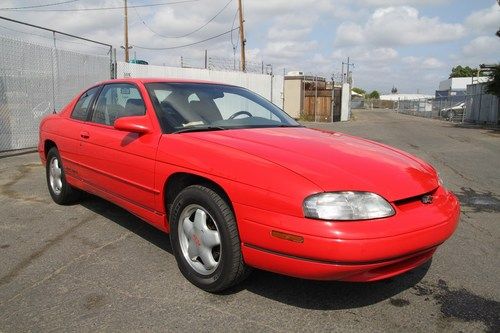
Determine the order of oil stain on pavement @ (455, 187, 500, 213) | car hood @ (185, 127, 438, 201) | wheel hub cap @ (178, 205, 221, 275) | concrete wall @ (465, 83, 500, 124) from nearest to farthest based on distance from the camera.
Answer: car hood @ (185, 127, 438, 201), wheel hub cap @ (178, 205, 221, 275), oil stain on pavement @ (455, 187, 500, 213), concrete wall @ (465, 83, 500, 124)

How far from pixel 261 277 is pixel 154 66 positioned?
14.4 meters

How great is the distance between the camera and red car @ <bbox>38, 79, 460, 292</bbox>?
2582 millimetres

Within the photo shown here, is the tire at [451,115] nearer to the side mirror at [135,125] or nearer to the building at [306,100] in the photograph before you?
the building at [306,100]

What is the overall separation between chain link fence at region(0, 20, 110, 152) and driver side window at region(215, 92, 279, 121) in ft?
22.0

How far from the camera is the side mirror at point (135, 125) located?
3588mm

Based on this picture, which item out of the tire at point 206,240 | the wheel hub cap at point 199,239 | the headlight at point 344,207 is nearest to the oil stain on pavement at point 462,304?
the headlight at point 344,207

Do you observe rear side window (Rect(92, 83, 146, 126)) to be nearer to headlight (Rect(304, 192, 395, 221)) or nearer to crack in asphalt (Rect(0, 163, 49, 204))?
crack in asphalt (Rect(0, 163, 49, 204))

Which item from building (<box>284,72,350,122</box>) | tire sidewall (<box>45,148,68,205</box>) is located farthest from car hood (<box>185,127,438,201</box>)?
building (<box>284,72,350,122</box>)

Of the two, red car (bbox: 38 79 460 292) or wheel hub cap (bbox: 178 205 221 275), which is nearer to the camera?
red car (bbox: 38 79 460 292)

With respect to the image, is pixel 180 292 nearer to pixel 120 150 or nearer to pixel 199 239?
pixel 199 239

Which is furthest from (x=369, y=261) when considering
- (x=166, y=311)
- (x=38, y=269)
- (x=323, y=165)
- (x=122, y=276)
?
(x=38, y=269)

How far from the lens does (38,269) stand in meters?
3.56

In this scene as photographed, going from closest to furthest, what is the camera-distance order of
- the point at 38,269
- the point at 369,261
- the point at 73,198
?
the point at 369,261
the point at 38,269
the point at 73,198

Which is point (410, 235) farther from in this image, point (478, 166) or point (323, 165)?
point (478, 166)
